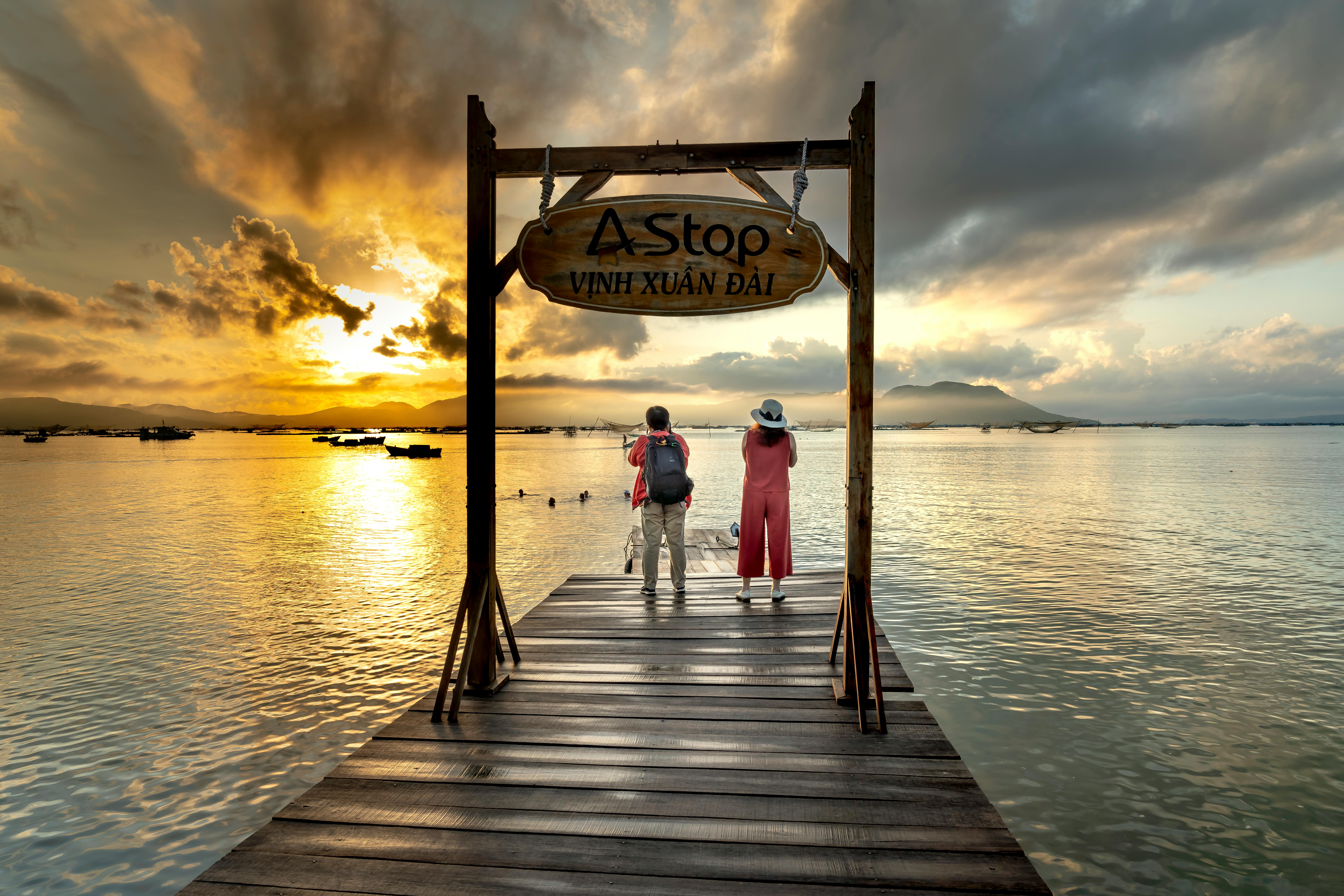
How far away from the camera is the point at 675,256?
4.33 metres

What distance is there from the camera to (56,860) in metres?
4.30

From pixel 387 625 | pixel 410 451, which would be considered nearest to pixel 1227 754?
pixel 387 625

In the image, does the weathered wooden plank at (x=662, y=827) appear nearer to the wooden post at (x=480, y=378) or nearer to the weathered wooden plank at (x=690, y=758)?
the weathered wooden plank at (x=690, y=758)

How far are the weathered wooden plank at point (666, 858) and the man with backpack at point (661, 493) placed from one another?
4.36 meters

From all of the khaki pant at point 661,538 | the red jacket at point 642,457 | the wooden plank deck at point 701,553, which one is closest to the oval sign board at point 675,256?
the red jacket at point 642,457

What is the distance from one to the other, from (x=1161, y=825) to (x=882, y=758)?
3.03 meters

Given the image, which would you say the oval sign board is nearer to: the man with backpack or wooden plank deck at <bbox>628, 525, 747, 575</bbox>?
the man with backpack

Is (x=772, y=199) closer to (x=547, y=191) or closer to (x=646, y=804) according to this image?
(x=547, y=191)

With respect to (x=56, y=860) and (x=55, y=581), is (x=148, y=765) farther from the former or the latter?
(x=55, y=581)

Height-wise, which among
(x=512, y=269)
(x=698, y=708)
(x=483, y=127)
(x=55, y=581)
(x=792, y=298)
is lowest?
(x=55, y=581)

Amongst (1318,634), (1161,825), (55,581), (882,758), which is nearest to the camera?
(882,758)

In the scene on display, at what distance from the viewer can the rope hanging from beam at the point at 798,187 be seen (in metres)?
4.27

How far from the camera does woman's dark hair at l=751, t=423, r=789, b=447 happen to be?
671cm

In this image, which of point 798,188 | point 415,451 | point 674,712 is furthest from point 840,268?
point 415,451
